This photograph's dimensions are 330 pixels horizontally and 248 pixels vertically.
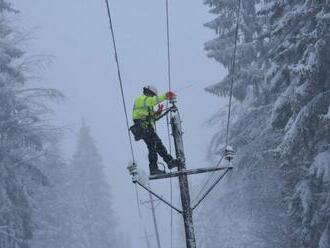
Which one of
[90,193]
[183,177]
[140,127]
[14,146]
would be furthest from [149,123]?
[90,193]

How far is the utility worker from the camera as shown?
33.8 ft

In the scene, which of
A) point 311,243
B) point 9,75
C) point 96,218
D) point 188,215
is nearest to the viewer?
point 188,215

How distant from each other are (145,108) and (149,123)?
0.28 meters

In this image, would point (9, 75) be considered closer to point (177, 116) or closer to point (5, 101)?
point (5, 101)

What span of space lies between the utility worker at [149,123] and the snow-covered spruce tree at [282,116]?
4.76 m

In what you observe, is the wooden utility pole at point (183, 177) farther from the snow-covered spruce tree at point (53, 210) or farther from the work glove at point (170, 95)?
the snow-covered spruce tree at point (53, 210)

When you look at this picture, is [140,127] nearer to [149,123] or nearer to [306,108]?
[149,123]

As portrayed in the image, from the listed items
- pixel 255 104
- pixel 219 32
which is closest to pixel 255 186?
pixel 255 104

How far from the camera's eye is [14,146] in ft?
76.6

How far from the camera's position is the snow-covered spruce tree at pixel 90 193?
176 feet

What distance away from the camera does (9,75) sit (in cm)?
2473

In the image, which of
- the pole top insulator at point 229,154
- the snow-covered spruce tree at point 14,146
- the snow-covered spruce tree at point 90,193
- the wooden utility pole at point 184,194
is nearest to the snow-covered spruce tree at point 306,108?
the pole top insulator at point 229,154

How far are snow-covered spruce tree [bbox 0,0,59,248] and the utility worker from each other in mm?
12935

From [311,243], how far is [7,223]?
12.3 m
